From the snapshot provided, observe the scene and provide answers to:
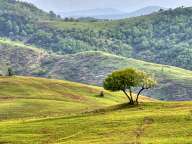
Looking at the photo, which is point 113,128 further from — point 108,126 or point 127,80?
point 127,80

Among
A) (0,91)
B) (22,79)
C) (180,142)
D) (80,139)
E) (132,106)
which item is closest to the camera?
(180,142)

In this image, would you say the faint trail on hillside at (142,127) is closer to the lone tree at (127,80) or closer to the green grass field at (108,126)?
the green grass field at (108,126)

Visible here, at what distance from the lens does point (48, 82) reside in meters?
183

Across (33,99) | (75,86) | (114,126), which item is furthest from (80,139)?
(75,86)

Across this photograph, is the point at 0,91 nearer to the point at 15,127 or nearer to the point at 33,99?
the point at 33,99

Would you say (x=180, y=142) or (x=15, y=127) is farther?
(x=15, y=127)

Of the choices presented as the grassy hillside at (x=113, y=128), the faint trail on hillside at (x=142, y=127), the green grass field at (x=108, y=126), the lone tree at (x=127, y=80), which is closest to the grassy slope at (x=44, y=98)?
the green grass field at (x=108, y=126)

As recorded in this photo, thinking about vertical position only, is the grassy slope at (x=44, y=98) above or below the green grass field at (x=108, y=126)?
below

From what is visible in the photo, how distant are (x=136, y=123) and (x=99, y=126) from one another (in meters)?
6.26

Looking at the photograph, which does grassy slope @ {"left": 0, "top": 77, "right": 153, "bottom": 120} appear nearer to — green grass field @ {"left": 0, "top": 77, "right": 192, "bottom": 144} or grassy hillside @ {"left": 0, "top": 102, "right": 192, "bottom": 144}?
green grass field @ {"left": 0, "top": 77, "right": 192, "bottom": 144}

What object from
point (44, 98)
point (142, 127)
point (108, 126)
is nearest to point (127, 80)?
point (108, 126)

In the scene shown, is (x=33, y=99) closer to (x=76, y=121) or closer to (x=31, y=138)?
(x=76, y=121)

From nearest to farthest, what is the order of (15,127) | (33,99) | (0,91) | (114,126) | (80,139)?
(80,139), (114,126), (15,127), (33,99), (0,91)

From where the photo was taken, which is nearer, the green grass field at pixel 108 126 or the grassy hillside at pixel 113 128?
the grassy hillside at pixel 113 128
